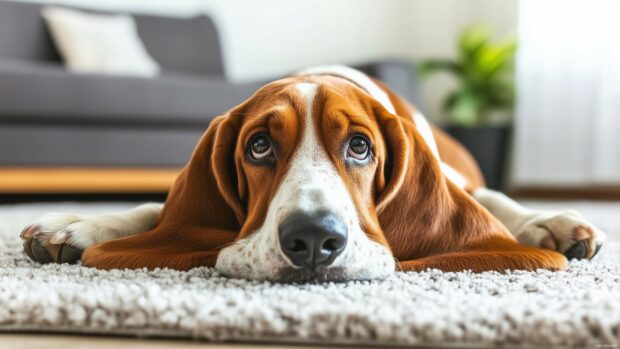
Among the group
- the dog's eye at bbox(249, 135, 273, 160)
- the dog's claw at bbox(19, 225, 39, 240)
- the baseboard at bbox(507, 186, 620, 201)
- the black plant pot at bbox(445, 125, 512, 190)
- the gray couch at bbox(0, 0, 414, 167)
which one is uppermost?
the dog's eye at bbox(249, 135, 273, 160)

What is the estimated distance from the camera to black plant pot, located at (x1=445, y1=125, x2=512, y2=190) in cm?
510

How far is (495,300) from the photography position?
1197mm

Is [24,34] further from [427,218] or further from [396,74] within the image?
[427,218]

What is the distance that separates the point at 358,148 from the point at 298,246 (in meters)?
0.35

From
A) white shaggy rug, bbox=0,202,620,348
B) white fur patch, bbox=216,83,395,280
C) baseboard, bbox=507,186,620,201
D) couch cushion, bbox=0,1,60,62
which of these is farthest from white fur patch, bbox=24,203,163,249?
baseboard, bbox=507,186,620,201

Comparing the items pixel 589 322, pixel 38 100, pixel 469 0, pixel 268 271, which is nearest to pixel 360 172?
pixel 268 271

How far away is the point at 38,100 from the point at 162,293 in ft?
9.43

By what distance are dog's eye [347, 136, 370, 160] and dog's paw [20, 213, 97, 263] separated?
2.20ft

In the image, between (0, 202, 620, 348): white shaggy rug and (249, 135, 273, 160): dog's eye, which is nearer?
(0, 202, 620, 348): white shaggy rug

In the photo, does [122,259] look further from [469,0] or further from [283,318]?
[469,0]

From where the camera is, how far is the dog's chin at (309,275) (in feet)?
4.33

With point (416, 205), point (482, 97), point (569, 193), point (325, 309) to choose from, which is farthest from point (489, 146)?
point (325, 309)

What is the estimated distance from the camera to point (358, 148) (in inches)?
61.1

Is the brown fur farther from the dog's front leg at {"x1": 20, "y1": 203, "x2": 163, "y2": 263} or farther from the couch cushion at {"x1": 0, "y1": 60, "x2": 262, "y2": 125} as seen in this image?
the couch cushion at {"x1": 0, "y1": 60, "x2": 262, "y2": 125}
